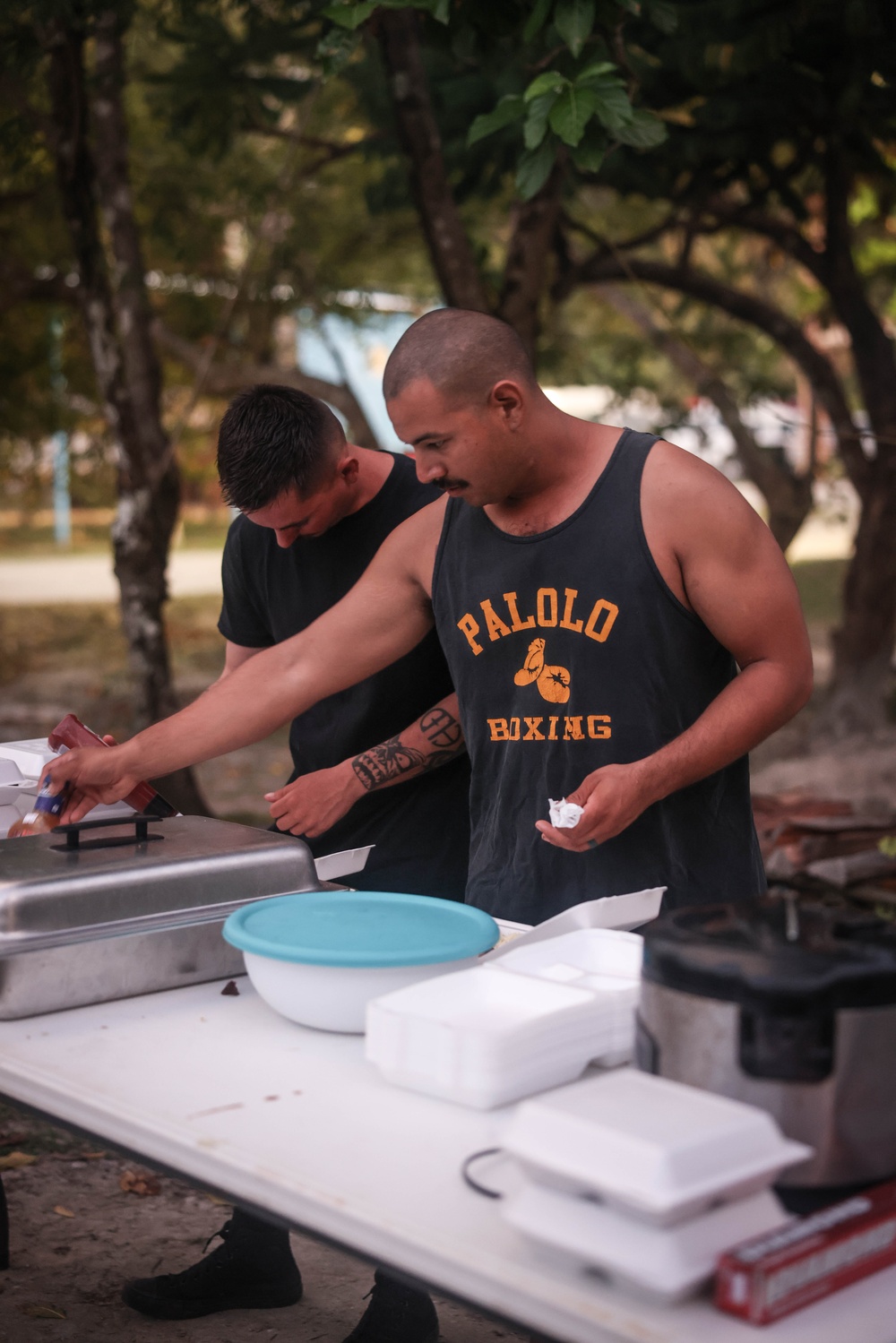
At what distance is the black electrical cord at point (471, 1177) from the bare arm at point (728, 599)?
2.63ft

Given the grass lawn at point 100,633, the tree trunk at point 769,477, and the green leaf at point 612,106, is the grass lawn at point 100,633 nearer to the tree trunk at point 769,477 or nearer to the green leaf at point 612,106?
the tree trunk at point 769,477

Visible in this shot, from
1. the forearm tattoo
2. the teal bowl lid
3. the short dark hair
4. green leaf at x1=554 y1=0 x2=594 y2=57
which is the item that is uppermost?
green leaf at x1=554 y1=0 x2=594 y2=57

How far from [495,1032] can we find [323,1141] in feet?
0.71

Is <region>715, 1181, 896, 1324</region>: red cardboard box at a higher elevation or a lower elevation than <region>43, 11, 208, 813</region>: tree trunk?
lower

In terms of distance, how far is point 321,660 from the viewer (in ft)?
8.41

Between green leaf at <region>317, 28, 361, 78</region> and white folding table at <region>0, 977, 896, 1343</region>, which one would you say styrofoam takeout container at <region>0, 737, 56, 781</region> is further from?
green leaf at <region>317, 28, 361, 78</region>

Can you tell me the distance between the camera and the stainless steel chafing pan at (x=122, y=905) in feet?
5.96

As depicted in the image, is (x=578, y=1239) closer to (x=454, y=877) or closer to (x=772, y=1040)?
(x=772, y=1040)

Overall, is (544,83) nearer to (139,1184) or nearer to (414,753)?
(414,753)

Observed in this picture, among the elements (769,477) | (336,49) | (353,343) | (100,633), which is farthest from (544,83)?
(100,633)

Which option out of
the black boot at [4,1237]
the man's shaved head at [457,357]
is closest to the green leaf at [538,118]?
the man's shaved head at [457,357]

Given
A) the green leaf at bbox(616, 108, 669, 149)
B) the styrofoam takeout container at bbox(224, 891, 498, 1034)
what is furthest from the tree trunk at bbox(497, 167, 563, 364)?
the styrofoam takeout container at bbox(224, 891, 498, 1034)

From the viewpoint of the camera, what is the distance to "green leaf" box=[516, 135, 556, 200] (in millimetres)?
3246

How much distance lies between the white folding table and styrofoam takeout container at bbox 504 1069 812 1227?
0.10m
